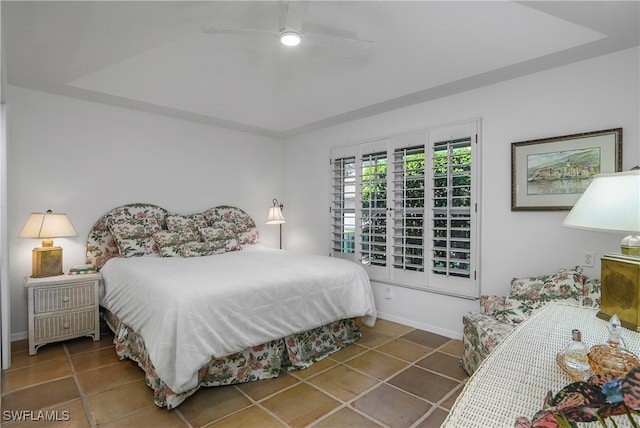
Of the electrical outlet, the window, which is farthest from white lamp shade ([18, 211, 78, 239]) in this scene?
the electrical outlet

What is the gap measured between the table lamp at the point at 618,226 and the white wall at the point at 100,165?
4.15 meters

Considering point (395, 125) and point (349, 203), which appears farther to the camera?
point (349, 203)

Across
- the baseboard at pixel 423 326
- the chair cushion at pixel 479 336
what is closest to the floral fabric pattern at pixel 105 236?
the baseboard at pixel 423 326

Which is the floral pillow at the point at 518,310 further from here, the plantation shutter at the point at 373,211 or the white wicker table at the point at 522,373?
the plantation shutter at the point at 373,211

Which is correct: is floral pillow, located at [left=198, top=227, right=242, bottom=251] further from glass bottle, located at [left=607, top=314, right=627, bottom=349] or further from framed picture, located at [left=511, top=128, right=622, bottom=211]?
glass bottle, located at [left=607, top=314, right=627, bottom=349]

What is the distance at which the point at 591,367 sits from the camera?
83cm

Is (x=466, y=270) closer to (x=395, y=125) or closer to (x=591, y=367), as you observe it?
(x=395, y=125)

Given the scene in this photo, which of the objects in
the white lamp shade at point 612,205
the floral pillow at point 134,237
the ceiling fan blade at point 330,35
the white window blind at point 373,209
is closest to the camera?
the white lamp shade at point 612,205

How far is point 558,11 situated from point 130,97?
12.2 ft

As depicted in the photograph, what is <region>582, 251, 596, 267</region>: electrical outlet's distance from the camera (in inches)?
101

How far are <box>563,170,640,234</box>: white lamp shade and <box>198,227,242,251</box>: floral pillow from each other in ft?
11.5

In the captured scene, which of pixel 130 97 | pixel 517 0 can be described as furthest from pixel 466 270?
pixel 130 97

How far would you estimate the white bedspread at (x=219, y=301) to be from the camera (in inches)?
82.2

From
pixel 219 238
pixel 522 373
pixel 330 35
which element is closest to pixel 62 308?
pixel 219 238
